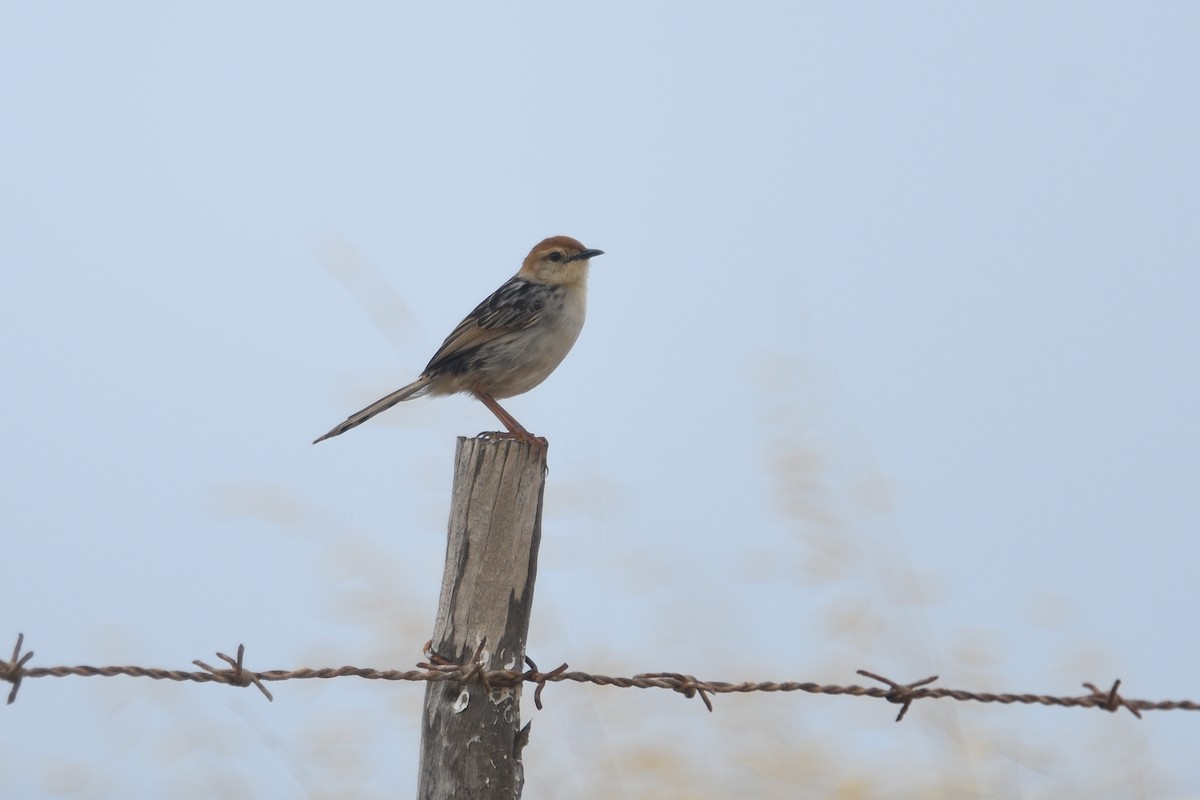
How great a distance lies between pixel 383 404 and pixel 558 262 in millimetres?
1247

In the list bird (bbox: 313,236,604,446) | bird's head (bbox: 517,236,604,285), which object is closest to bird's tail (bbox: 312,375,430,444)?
bird (bbox: 313,236,604,446)

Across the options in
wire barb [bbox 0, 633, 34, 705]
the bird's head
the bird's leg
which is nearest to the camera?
wire barb [bbox 0, 633, 34, 705]

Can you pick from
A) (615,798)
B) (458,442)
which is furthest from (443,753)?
(615,798)

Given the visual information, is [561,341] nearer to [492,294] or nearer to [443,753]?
[492,294]

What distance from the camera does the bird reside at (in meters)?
5.78

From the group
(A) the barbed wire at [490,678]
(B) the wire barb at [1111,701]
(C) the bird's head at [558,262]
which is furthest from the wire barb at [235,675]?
(C) the bird's head at [558,262]

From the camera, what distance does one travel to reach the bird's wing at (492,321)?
5.79m

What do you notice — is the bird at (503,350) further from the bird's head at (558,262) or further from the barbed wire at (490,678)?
the barbed wire at (490,678)

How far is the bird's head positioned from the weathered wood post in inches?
124

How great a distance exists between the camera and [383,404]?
5820 mm

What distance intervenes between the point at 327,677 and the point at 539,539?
25.6 inches

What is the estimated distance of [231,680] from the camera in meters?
2.91

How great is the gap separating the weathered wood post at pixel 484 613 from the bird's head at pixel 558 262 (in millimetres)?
3144

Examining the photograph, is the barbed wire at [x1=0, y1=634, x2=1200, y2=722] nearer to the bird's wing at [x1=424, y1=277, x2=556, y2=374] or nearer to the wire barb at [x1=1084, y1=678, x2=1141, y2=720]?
the wire barb at [x1=1084, y1=678, x2=1141, y2=720]
